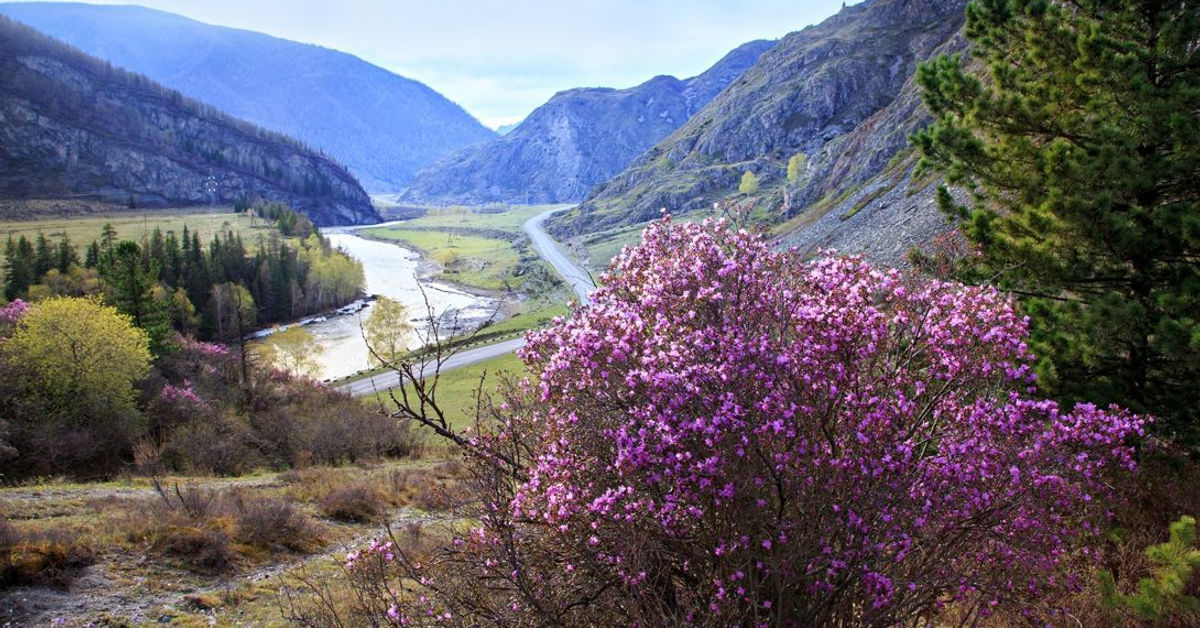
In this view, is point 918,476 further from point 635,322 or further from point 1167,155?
point 1167,155

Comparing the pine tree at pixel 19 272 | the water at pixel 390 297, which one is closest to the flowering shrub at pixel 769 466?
the water at pixel 390 297

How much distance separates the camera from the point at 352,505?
2097cm

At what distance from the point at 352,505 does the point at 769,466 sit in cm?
1972

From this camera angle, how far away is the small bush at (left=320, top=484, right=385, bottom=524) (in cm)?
2058

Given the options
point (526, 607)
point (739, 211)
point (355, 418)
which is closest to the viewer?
point (526, 607)

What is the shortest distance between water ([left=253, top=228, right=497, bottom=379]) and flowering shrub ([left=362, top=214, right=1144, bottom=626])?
119 ft

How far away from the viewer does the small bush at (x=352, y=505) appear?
20578mm

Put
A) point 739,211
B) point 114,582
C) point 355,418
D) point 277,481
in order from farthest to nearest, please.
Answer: point 355,418
point 277,481
point 114,582
point 739,211

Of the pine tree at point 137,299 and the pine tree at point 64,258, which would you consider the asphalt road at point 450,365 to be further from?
the pine tree at point 64,258

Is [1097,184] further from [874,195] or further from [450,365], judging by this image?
[874,195]

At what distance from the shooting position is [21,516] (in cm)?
1672

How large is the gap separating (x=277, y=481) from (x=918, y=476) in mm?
25987

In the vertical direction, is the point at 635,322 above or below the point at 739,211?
below

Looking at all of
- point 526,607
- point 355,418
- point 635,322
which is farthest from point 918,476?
point 355,418
